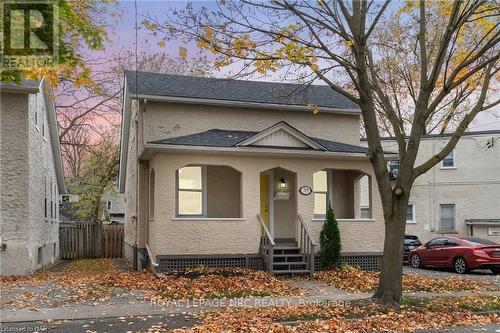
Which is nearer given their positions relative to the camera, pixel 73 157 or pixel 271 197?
pixel 271 197

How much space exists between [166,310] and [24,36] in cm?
555

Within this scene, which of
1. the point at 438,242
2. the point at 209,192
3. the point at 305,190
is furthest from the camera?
the point at 438,242

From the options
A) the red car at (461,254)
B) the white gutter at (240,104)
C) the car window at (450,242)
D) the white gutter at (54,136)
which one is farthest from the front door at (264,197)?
the white gutter at (54,136)

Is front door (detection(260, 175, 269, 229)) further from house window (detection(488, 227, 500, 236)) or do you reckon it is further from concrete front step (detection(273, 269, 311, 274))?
house window (detection(488, 227, 500, 236))

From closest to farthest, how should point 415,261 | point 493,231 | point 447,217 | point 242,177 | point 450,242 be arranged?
point 242,177 < point 450,242 < point 415,261 < point 493,231 < point 447,217

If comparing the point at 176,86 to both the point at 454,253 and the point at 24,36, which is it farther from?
the point at 454,253

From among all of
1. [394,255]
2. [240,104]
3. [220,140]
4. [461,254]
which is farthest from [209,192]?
[461,254]

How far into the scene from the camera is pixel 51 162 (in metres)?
23.5

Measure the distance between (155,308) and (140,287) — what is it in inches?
103

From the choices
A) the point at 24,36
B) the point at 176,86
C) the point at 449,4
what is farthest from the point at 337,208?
the point at 24,36

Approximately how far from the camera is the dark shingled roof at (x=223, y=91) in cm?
1695

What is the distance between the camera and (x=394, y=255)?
10641 millimetres

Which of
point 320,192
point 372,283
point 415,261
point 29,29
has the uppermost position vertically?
point 29,29

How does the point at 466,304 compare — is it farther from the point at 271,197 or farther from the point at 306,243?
the point at 271,197
